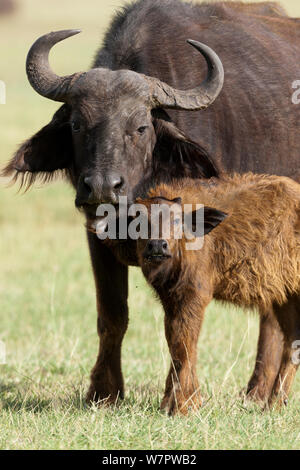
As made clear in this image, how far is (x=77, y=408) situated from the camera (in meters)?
6.70

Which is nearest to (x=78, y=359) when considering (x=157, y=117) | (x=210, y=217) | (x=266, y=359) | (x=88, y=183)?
(x=266, y=359)

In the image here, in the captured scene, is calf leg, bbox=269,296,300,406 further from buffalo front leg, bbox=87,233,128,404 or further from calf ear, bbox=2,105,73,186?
calf ear, bbox=2,105,73,186

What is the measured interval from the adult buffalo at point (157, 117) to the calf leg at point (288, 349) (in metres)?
0.68

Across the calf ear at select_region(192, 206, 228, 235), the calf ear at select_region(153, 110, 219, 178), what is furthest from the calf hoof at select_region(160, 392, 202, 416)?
the calf ear at select_region(153, 110, 219, 178)

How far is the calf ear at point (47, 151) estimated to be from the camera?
7094 millimetres

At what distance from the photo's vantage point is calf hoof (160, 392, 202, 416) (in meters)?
6.04

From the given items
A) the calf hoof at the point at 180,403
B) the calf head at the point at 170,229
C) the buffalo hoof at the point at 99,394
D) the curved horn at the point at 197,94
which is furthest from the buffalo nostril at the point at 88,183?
the buffalo hoof at the point at 99,394

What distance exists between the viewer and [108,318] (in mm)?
7738

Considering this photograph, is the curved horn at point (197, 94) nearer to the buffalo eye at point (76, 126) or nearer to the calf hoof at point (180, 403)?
the buffalo eye at point (76, 126)

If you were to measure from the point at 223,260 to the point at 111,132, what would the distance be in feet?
3.80

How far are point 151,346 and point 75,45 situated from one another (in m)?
43.1

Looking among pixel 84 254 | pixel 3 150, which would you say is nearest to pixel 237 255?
pixel 84 254

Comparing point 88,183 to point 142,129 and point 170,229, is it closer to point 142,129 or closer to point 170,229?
point 170,229
